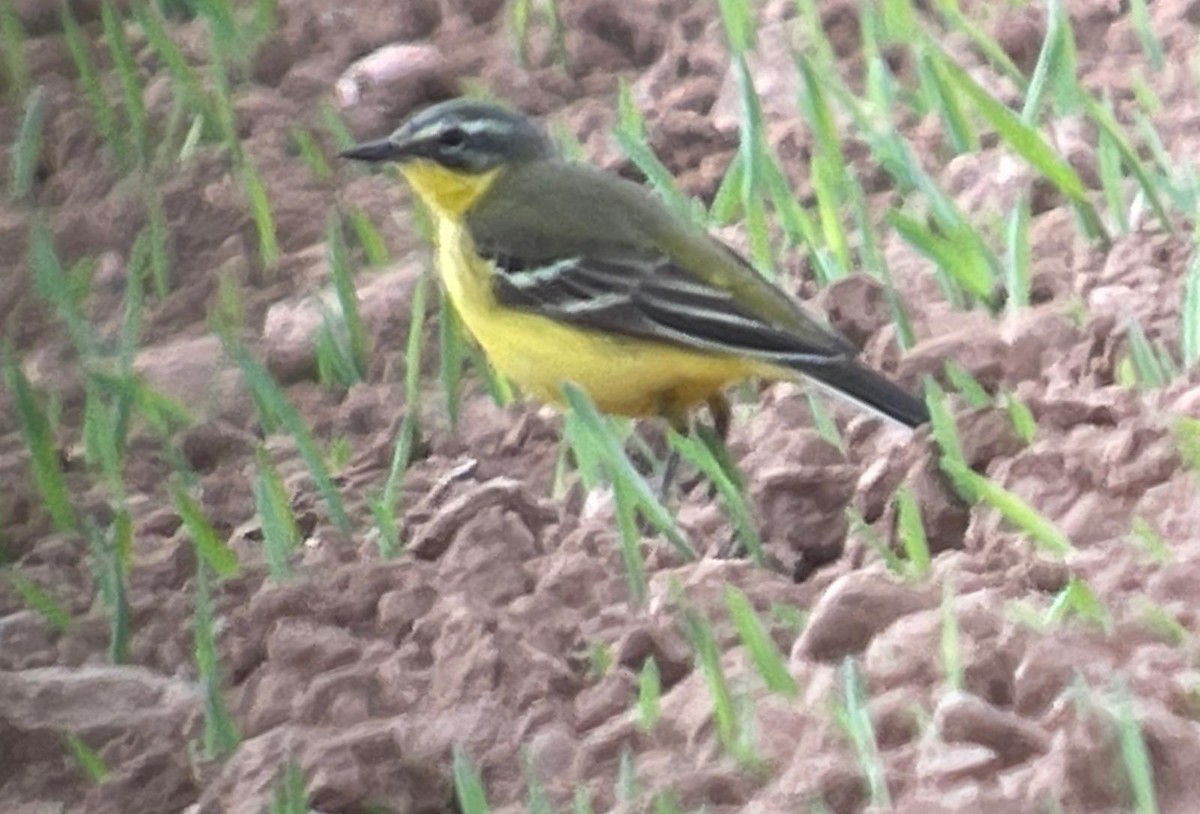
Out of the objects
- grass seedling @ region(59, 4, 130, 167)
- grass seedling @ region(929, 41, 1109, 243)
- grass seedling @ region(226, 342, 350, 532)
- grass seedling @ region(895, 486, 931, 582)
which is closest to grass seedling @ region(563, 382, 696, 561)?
grass seedling @ region(895, 486, 931, 582)

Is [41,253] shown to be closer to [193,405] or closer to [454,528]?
[193,405]

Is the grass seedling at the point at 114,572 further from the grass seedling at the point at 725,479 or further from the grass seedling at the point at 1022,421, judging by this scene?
the grass seedling at the point at 1022,421

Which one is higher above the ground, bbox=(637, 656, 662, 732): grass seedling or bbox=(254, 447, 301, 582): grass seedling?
bbox=(637, 656, 662, 732): grass seedling

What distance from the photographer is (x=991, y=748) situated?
2.58 metres

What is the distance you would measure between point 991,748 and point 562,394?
50.5 inches

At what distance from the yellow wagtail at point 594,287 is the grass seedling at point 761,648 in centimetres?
57

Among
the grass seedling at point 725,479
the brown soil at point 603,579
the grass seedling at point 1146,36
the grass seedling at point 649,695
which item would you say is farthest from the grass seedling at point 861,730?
the grass seedling at point 1146,36

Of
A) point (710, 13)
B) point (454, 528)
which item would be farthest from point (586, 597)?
point (710, 13)

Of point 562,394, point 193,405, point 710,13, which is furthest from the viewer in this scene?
point 710,13

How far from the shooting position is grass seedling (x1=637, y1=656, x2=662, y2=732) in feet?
9.28

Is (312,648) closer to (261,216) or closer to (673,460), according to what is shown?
(673,460)

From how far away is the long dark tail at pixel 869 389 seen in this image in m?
3.37

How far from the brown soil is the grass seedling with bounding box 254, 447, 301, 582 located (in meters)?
0.04

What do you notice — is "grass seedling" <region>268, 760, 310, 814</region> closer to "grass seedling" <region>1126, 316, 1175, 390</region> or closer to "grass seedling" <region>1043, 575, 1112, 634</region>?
"grass seedling" <region>1043, 575, 1112, 634</region>
